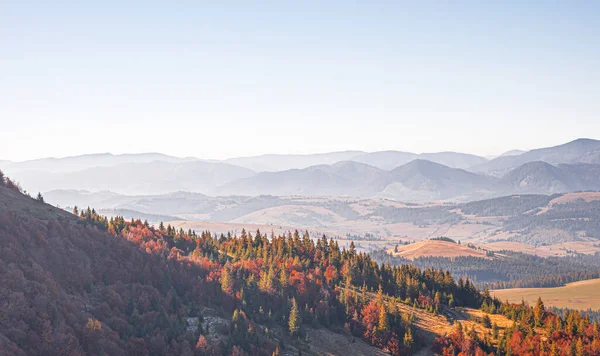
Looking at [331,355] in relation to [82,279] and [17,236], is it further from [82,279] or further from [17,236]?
[17,236]

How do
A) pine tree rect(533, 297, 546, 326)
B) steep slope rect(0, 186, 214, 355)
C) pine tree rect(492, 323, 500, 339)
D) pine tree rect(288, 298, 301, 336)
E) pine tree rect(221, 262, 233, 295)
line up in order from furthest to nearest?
pine tree rect(533, 297, 546, 326) → pine tree rect(221, 262, 233, 295) → pine tree rect(492, 323, 500, 339) → pine tree rect(288, 298, 301, 336) → steep slope rect(0, 186, 214, 355)

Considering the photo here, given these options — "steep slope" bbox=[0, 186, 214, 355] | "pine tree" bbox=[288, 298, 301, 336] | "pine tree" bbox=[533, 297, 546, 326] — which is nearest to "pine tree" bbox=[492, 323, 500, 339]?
"pine tree" bbox=[533, 297, 546, 326]

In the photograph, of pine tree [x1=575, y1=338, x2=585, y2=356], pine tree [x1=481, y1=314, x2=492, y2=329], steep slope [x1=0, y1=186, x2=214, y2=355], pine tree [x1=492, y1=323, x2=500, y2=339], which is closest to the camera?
steep slope [x1=0, y1=186, x2=214, y2=355]

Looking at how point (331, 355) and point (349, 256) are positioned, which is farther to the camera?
point (349, 256)

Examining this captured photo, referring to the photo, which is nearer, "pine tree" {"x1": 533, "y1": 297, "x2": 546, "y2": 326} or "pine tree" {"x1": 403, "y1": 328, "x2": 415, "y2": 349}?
"pine tree" {"x1": 403, "y1": 328, "x2": 415, "y2": 349}

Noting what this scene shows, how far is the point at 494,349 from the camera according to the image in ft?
414

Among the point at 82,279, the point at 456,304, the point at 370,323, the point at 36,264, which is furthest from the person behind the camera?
the point at 456,304

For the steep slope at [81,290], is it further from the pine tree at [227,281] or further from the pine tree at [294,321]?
the pine tree at [294,321]

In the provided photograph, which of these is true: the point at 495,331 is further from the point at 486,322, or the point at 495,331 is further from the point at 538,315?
the point at 538,315

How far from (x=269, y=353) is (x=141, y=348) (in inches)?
1075

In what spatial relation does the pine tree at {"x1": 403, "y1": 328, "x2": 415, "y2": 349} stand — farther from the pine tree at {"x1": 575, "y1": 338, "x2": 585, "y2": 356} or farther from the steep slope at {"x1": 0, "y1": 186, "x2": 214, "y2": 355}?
the steep slope at {"x1": 0, "y1": 186, "x2": 214, "y2": 355}

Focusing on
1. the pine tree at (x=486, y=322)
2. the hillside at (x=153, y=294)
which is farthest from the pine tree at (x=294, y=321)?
the pine tree at (x=486, y=322)

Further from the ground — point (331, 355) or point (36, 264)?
point (36, 264)

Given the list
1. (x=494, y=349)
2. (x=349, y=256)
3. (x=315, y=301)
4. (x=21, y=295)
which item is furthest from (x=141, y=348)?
(x=349, y=256)
